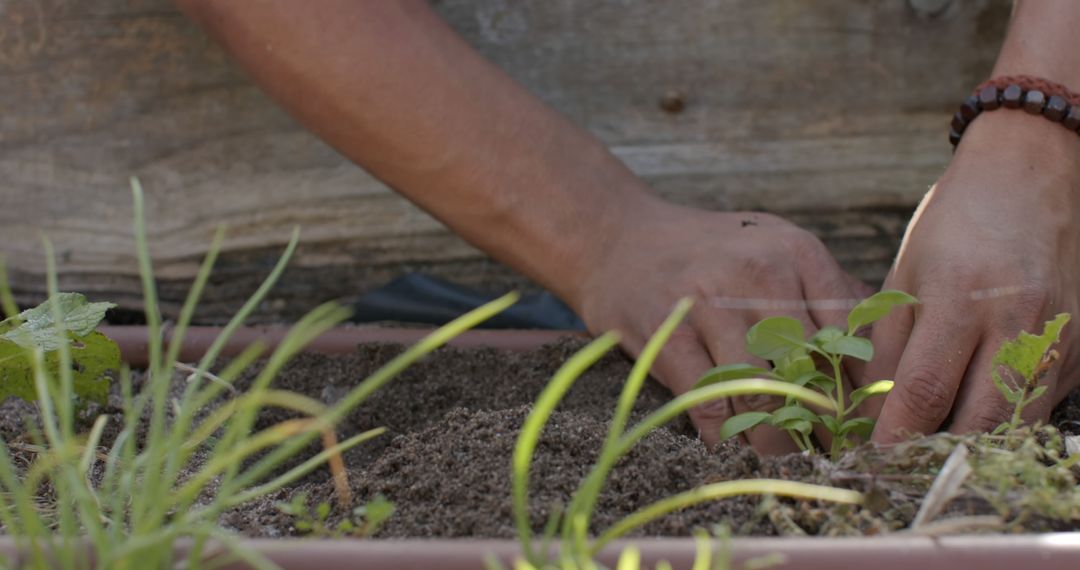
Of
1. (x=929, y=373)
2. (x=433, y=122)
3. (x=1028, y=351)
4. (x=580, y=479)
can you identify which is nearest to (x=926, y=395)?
(x=929, y=373)

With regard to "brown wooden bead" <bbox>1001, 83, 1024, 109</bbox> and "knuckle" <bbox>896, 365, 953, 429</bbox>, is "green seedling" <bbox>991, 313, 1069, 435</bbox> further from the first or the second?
"brown wooden bead" <bbox>1001, 83, 1024, 109</bbox>

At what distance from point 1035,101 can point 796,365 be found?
434mm

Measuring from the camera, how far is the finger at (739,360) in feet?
3.87

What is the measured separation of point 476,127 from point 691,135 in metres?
0.62

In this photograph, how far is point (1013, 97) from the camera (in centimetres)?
127

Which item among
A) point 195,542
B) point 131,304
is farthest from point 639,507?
point 131,304

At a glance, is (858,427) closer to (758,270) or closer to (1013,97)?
(758,270)

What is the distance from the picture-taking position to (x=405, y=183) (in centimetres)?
155

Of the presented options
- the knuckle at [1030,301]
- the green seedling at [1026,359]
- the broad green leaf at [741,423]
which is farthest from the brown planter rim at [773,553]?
the knuckle at [1030,301]

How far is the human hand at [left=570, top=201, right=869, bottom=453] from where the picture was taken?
1.31 m

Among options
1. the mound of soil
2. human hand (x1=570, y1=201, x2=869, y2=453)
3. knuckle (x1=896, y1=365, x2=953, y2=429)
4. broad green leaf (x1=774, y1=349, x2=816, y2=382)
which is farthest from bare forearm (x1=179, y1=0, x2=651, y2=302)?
knuckle (x1=896, y1=365, x2=953, y2=429)

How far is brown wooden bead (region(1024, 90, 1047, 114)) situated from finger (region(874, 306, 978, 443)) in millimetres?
315

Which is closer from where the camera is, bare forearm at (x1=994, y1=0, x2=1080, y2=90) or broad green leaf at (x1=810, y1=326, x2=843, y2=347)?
broad green leaf at (x1=810, y1=326, x2=843, y2=347)

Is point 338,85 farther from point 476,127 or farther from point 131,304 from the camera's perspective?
point 131,304
